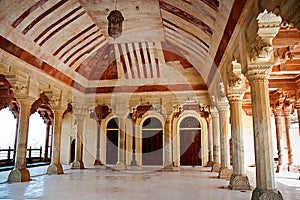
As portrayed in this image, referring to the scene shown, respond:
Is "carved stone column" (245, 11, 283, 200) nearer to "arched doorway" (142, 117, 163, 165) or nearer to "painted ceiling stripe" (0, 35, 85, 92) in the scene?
"painted ceiling stripe" (0, 35, 85, 92)

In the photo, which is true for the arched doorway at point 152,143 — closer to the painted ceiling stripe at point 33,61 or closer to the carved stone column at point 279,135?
the painted ceiling stripe at point 33,61

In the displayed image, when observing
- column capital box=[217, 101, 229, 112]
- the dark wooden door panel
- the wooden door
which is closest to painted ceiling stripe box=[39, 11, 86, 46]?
column capital box=[217, 101, 229, 112]

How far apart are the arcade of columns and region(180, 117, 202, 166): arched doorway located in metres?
0.56

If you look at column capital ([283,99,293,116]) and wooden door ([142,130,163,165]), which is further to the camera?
wooden door ([142,130,163,165])

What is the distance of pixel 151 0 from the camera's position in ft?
21.9

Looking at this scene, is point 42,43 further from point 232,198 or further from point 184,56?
point 232,198

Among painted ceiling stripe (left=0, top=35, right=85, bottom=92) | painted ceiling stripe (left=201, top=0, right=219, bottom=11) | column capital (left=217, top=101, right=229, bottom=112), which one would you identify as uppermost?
painted ceiling stripe (left=201, top=0, right=219, bottom=11)

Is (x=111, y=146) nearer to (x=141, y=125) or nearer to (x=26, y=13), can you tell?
(x=141, y=125)

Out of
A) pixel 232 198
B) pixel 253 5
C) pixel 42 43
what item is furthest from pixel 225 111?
pixel 42 43

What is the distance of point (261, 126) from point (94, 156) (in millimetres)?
10751

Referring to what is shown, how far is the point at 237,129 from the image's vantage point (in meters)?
6.34

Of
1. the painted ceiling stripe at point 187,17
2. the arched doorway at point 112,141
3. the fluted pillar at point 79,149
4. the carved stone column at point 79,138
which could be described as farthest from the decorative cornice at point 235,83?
the arched doorway at point 112,141

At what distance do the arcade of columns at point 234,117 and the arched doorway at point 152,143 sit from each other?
876mm

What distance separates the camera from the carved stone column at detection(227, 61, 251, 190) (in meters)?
5.90
